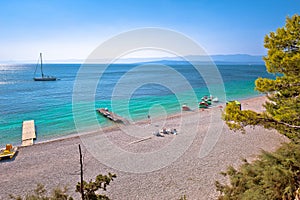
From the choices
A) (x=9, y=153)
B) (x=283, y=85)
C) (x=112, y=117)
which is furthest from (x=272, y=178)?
(x=112, y=117)

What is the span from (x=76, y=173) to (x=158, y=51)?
6880mm

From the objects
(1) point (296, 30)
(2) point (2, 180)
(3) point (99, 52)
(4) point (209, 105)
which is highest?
(1) point (296, 30)

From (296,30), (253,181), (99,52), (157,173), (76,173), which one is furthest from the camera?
A: (76,173)

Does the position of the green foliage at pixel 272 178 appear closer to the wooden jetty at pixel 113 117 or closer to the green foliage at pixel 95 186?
the green foliage at pixel 95 186

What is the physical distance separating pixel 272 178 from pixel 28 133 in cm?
1813

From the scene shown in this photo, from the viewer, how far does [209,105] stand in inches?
1073

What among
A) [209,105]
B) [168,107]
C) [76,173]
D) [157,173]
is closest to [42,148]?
[76,173]

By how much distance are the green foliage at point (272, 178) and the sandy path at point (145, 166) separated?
51.5 inches

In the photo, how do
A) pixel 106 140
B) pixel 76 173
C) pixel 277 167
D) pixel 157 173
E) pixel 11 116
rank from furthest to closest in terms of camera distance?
1. pixel 11 116
2. pixel 106 140
3. pixel 76 173
4. pixel 157 173
5. pixel 277 167

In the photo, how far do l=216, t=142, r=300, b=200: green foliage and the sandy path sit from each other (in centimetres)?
131

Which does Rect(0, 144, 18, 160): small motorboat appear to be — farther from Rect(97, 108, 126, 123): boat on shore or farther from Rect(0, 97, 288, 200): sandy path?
Rect(97, 108, 126, 123): boat on shore

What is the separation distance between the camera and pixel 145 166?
33.8ft


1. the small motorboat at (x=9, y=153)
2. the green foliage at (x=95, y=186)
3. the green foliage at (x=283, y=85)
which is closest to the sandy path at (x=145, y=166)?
the small motorboat at (x=9, y=153)

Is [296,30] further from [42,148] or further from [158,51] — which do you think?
[42,148]
